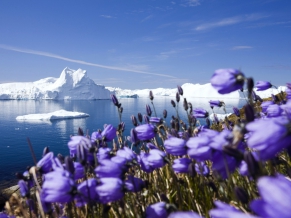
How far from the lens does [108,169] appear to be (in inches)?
64.2

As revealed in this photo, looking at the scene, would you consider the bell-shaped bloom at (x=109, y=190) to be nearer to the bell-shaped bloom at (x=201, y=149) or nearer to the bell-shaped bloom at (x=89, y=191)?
the bell-shaped bloom at (x=89, y=191)

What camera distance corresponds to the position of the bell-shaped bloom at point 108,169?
1609 mm

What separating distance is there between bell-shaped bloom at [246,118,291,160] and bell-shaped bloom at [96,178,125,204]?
799 millimetres

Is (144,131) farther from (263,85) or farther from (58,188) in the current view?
(263,85)

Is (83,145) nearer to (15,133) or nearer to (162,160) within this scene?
(162,160)

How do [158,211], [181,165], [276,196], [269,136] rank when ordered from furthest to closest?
[181,165] → [158,211] → [269,136] → [276,196]

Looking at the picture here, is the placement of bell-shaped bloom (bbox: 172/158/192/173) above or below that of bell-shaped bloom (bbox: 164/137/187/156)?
below

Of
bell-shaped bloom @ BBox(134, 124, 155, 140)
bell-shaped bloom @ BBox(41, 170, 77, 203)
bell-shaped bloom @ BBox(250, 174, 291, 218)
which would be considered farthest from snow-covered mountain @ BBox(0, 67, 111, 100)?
bell-shaped bloom @ BBox(250, 174, 291, 218)

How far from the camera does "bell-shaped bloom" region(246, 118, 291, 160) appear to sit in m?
0.96

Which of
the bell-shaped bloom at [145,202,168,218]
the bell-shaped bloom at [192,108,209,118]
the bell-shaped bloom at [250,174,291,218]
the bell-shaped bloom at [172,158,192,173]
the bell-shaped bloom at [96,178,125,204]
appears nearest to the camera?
the bell-shaped bloom at [250,174,291,218]

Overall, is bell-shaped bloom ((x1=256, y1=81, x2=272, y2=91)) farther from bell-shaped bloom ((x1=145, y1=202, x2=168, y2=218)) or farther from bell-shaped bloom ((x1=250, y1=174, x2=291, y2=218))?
bell-shaped bloom ((x1=250, y1=174, x2=291, y2=218))

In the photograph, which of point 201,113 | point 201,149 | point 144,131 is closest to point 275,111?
point 201,149

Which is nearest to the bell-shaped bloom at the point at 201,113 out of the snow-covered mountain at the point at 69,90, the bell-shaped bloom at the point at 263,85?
the bell-shaped bloom at the point at 263,85

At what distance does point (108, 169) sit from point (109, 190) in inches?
6.9
